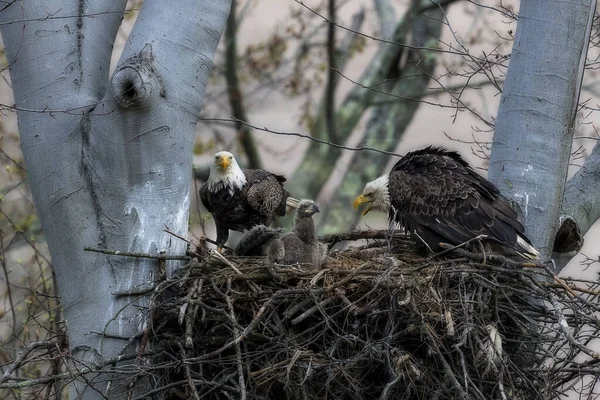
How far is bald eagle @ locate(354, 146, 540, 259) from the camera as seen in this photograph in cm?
703

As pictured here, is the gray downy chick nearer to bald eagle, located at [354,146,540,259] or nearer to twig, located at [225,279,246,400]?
bald eagle, located at [354,146,540,259]

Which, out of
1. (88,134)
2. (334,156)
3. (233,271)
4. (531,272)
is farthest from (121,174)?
(334,156)

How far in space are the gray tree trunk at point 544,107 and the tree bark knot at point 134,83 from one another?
2294 millimetres

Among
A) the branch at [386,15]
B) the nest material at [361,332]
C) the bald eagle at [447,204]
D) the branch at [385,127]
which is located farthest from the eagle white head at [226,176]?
the branch at [386,15]

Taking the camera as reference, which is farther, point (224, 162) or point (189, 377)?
point (224, 162)

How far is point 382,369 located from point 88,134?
2.13m

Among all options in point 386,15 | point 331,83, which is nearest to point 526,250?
point 331,83

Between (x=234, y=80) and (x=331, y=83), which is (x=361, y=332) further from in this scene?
(x=234, y=80)

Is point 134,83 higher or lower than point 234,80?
lower

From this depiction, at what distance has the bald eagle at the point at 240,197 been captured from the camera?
336 inches

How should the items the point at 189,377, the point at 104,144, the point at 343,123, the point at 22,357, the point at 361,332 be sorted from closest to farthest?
the point at 189,377 → the point at 22,357 → the point at 104,144 → the point at 361,332 → the point at 343,123

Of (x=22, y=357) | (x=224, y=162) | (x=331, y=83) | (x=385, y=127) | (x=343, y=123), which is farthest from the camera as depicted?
(x=385, y=127)

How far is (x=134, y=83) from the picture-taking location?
607cm

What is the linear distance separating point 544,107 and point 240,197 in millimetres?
2676
